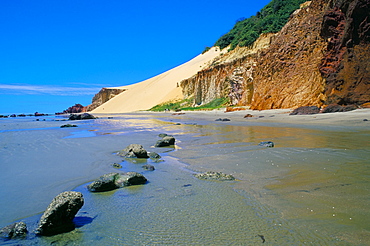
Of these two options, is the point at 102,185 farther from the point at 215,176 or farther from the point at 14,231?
the point at 215,176

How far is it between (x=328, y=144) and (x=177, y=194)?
4470mm

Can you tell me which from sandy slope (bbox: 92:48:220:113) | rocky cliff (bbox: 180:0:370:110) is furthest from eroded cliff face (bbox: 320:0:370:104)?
sandy slope (bbox: 92:48:220:113)

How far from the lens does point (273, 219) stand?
2250 mm

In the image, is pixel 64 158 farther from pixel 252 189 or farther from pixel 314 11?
pixel 314 11

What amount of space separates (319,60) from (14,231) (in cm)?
1775

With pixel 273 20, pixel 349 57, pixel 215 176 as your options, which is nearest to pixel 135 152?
pixel 215 176

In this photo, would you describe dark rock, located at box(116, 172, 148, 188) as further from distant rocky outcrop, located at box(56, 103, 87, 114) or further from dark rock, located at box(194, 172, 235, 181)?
distant rocky outcrop, located at box(56, 103, 87, 114)

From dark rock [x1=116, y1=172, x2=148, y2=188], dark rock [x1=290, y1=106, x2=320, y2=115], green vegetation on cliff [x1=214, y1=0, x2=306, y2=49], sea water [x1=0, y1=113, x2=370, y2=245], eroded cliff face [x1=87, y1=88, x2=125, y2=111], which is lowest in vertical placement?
sea water [x1=0, y1=113, x2=370, y2=245]

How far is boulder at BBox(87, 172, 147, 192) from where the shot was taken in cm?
322

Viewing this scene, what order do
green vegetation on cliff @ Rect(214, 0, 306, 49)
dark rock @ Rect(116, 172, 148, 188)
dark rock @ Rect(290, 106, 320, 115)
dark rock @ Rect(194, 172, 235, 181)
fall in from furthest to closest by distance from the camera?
green vegetation on cliff @ Rect(214, 0, 306, 49)
dark rock @ Rect(290, 106, 320, 115)
dark rock @ Rect(194, 172, 235, 181)
dark rock @ Rect(116, 172, 148, 188)

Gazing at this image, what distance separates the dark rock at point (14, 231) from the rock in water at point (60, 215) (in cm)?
11

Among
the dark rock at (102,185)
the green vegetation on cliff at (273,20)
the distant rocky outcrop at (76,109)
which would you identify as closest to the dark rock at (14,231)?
the dark rock at (102,185)

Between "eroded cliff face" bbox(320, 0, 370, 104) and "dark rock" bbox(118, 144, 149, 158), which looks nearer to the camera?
"dark rock" bbox(118, 144, 149, 158)

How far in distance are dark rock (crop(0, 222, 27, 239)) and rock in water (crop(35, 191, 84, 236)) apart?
106mm
